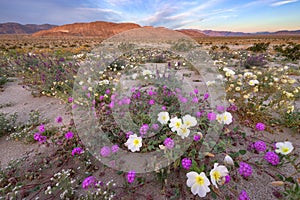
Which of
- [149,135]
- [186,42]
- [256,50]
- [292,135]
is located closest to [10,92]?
[149,135]

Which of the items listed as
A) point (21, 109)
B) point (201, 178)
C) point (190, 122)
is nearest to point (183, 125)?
point (190, 122)

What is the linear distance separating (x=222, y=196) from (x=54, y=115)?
3234 mm

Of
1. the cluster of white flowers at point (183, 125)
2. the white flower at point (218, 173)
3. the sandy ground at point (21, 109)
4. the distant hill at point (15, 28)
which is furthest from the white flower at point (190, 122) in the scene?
the distant hill at point (15, 28)

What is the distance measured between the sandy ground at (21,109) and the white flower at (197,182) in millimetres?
2201

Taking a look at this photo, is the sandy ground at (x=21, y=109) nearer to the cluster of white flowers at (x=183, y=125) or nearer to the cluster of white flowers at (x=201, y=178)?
the cluster of white flowers at (x=183, y=125)

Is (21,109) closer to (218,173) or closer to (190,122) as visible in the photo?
(190,122)

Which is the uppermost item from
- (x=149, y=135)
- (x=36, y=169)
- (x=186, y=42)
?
(x=186, y=42)

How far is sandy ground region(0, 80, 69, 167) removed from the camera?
2199 millimetres

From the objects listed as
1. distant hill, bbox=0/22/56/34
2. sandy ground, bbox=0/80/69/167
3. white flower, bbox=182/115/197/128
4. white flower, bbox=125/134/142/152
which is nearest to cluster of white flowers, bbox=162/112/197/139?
white flower, bbox=182/115/197/128

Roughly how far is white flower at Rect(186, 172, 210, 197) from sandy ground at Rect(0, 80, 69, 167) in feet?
7.22

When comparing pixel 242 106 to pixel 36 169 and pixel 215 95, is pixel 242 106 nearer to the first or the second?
pixel 215 95

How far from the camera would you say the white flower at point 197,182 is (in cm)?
118

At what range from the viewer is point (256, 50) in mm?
11945

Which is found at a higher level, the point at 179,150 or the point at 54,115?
the point at 179,150
